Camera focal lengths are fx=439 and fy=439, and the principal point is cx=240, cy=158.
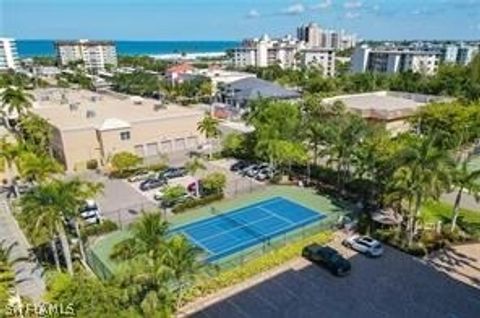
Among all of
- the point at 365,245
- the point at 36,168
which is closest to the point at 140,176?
the point at 36,168

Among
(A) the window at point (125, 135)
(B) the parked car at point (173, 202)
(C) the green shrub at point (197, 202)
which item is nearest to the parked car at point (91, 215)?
(B) the parked car at point (173, 202)

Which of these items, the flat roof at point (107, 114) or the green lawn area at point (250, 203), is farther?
the flat roof at point (107, 114)

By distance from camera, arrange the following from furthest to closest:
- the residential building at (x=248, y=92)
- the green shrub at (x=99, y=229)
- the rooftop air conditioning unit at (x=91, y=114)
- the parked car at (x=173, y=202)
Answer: the residential building at (x=248, y=92) < the rooftop air conditioning unit at (x=91, y=114) < the parked car at (x=173, y=202) < the green shrub at (x=99, y=229)

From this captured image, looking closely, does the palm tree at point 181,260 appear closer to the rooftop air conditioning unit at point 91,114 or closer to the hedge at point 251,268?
the hedge at point 251,268

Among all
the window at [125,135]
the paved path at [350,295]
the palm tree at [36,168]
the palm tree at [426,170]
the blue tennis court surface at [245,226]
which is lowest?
the paved path at [350,295]

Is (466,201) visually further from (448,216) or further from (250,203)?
(250,203)

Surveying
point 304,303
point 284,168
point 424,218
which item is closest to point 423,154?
point 424,218

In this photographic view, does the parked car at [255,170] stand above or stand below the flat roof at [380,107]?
below
